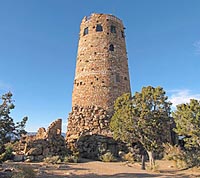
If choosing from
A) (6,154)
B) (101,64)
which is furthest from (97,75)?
(6,154)

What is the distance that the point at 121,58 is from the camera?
32.5 metres

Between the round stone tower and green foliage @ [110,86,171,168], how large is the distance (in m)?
8.27

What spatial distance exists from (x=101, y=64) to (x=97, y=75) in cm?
159

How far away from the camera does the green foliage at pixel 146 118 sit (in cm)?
2045

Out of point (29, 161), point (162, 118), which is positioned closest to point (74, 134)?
point (29, 161)

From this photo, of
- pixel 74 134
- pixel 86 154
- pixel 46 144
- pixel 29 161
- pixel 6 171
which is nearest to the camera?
pixel 6 171

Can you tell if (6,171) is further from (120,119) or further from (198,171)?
(198,171)

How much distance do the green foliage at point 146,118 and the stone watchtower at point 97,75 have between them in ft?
22.3

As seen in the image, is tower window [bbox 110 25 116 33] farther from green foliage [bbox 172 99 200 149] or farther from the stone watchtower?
green foliage [bbox 172 99 200 149]

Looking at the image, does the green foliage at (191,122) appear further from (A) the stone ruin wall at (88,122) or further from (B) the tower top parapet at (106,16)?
(B) the tower top parapet at (106,16)

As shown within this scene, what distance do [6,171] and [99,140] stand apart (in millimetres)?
13021

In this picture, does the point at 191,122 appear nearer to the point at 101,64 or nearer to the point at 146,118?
the point at 146,118

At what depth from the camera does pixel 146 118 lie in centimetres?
2070

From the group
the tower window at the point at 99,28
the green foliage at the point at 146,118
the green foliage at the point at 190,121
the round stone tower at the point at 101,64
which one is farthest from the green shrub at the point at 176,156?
the tower window at the point at 99,28
